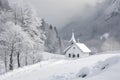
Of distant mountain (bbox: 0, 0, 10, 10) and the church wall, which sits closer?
distant mountain (bbox: 0, 0, 10, 10)

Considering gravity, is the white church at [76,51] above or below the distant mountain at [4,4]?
below

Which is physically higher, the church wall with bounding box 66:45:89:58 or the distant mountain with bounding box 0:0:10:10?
the distant mountain with bounding box 0:0:10:10

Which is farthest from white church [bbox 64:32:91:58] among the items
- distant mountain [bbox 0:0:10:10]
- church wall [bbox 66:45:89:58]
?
distant mountain [bbox 0:0:10:10]

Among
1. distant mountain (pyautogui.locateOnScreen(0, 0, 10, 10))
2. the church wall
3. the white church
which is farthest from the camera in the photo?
the church wall

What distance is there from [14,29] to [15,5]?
4.55 metres

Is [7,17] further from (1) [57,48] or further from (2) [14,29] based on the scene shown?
(1) [57,48]

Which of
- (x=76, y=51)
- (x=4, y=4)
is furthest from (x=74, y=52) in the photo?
(x=4, y=4)

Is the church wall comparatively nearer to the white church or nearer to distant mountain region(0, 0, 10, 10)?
the white church

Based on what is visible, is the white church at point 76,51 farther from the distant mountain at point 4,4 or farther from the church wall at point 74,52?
the distant mountain at point 4,4

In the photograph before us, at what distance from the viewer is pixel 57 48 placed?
109625 mm

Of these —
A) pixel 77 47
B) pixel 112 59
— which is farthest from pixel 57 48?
pixel 112 59

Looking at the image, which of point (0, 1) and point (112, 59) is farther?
point (0, 1)

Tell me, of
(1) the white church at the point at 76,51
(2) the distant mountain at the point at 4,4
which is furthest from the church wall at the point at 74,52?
(2) the distant mountain at the point at 4,4

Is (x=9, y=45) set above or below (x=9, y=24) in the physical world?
below
